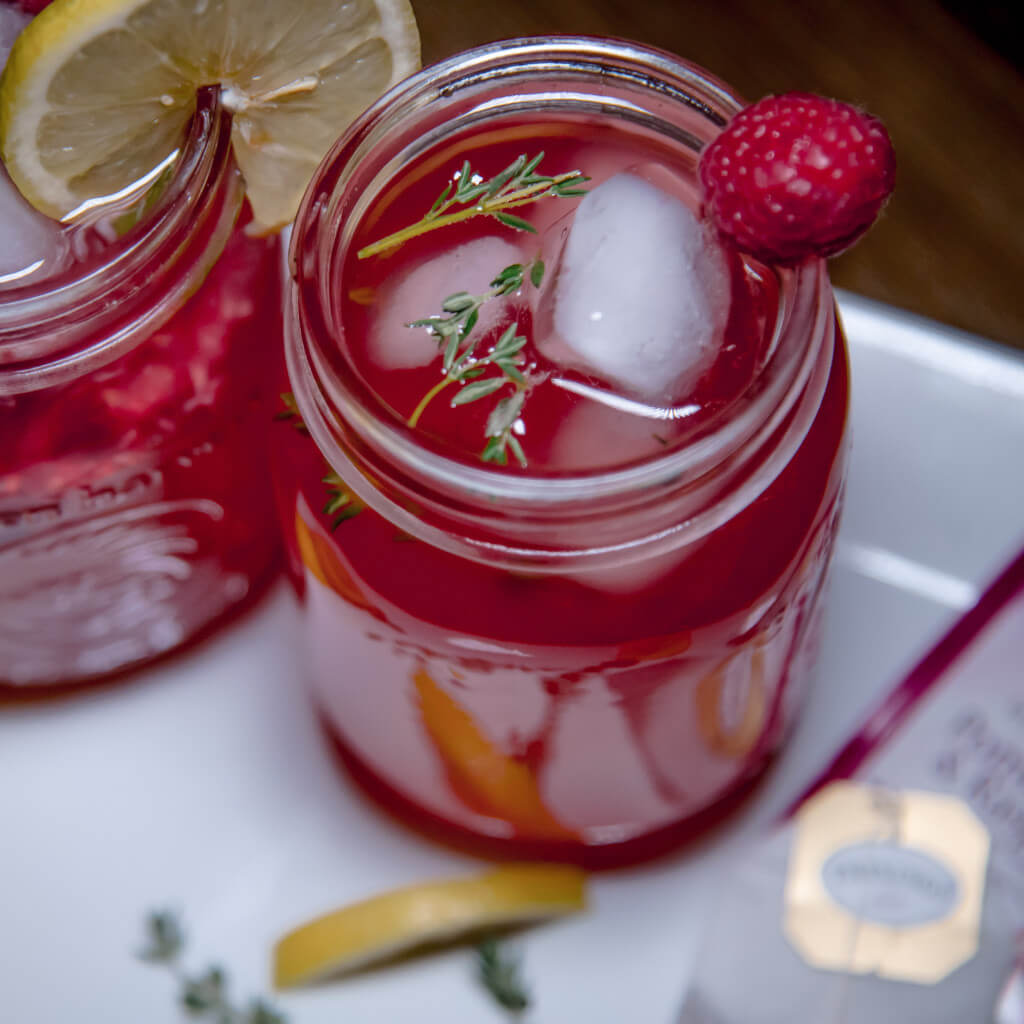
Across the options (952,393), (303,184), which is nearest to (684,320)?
(303,184)

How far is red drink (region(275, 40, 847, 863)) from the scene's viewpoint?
72cm

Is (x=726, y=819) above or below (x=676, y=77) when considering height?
below

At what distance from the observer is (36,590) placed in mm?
1000

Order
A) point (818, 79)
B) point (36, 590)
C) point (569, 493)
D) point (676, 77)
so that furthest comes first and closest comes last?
1. point (818, 79)
2. point (36, 590)
3. point (676, 77)
4. point (569, 493)

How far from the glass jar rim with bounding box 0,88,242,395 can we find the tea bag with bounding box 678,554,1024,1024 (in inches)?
24.8

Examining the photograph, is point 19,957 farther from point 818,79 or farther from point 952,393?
point 818,79

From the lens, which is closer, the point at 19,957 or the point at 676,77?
the point at 676,77

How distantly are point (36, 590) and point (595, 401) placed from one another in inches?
19.1

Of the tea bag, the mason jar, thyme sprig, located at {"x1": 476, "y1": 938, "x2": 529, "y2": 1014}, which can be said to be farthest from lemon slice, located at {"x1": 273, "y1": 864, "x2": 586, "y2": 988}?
the mason jar

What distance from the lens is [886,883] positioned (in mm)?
1018

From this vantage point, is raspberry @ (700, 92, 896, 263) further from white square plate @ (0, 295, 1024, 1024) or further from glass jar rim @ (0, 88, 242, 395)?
white square plate @ (0, 295, 1024, 1024)

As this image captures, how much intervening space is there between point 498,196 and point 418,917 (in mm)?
524

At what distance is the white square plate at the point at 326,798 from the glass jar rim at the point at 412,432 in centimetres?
39

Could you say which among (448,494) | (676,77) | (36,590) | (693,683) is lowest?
Answer: (36,590)
